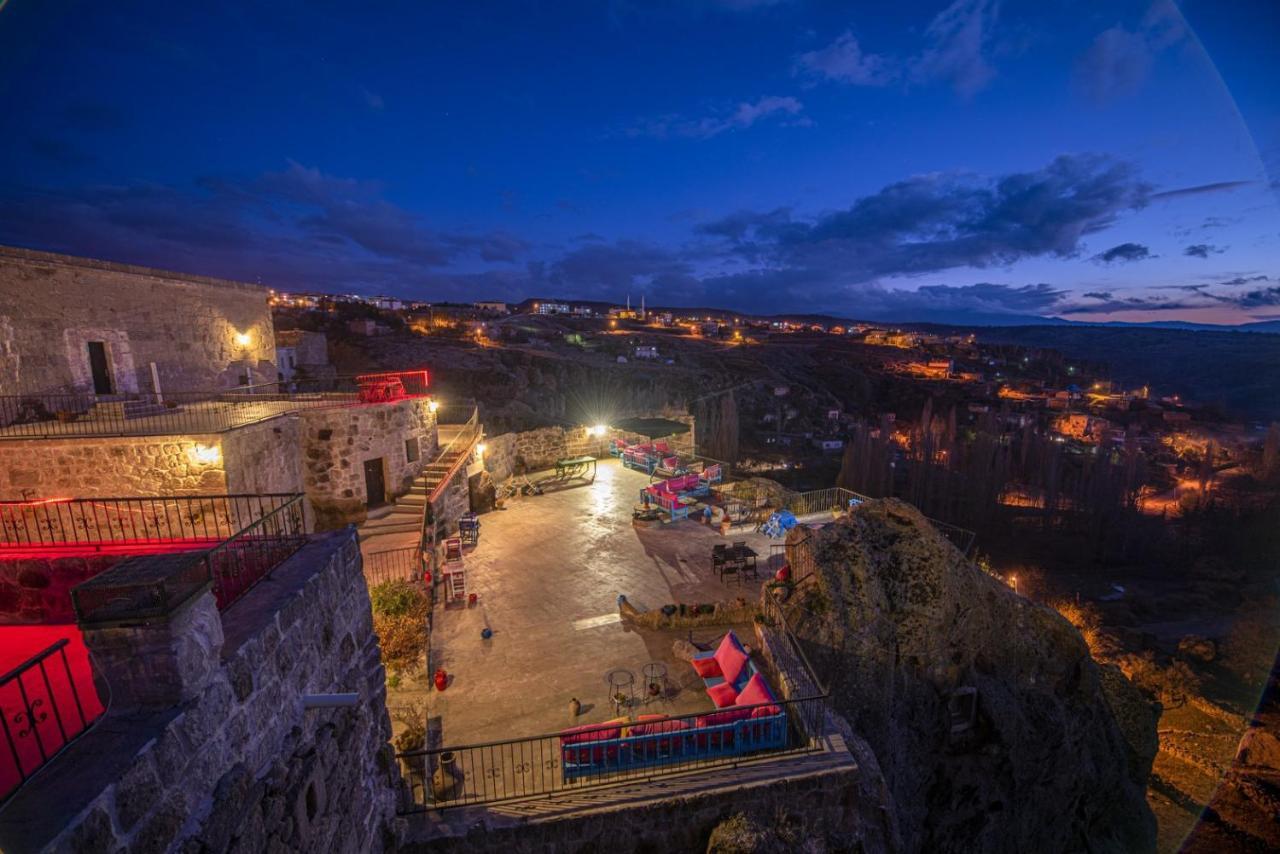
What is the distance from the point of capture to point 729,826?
6.31m

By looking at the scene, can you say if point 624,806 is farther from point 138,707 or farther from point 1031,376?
point 1031,376

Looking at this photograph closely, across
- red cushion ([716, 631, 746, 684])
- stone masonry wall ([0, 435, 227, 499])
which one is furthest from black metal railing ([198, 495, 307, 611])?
stone masonry wall ([0, 435, 227, 499])

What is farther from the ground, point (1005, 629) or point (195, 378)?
point (195, 378)

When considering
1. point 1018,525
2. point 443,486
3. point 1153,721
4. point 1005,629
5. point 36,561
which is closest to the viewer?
point 36,561

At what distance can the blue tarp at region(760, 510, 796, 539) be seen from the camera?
14.8 metres

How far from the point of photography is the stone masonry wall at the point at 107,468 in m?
10.4

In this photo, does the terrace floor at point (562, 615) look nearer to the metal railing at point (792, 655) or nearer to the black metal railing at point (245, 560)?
the metal railing at point (792, 655)

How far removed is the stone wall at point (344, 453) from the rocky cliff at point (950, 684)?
11813mm

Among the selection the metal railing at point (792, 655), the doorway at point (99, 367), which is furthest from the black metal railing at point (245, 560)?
the doorway at point (99, 367)

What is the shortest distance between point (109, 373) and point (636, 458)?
15.9 metres

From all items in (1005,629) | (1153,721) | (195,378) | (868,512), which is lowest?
(1153,721)

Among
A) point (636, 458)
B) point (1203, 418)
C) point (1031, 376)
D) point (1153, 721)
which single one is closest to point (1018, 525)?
point (1153, 721)

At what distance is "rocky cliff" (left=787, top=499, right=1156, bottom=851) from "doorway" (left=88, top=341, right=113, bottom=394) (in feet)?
59.7

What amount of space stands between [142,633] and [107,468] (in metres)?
11.3
